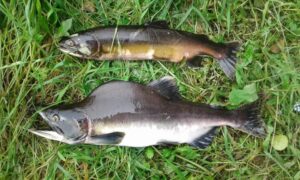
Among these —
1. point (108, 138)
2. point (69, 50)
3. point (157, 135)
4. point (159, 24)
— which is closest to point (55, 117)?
point (108, 138)

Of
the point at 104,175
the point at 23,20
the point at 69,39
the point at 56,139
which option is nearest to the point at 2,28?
the point at 23,20

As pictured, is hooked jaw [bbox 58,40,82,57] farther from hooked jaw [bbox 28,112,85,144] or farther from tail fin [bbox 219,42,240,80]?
tail fin [bbox 219,42,240,80]

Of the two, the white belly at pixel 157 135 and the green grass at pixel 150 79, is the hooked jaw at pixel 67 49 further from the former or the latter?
the white belly at pixel 157 135

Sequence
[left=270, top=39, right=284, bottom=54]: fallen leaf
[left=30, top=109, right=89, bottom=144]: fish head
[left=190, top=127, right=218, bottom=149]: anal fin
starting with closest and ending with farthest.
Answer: [left=30, top=109, right=89, bottom=144]: fish head, [left=190, top=127, right=218, bottom=149]: anal fin, [left=270, top=39, right=284, bottom=54]: fallen leaf

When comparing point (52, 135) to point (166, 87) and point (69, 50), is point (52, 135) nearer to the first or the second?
point (69, 50)

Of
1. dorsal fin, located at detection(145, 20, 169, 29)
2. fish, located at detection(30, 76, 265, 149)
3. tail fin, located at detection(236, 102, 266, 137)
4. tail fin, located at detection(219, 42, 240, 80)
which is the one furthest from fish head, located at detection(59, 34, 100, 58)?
tail fin, located at detection(236, 102, 266, 137)

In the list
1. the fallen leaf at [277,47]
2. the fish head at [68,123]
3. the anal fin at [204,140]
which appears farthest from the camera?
the fallen leaf at [277,47]

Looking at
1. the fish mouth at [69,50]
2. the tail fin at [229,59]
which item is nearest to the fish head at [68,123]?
the fish mouth at [69,50]
